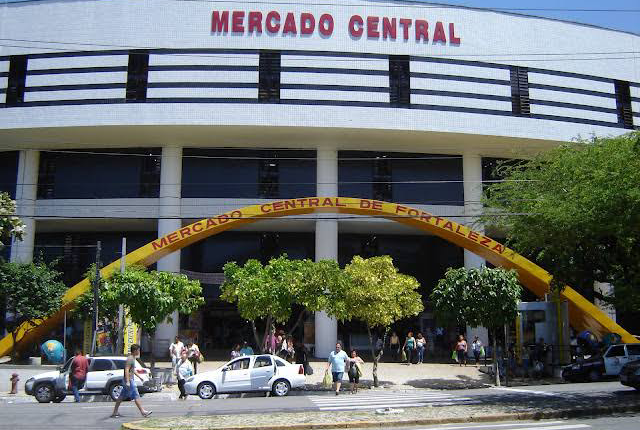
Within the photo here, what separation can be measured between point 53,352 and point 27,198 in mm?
10798

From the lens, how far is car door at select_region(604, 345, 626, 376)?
23938mm

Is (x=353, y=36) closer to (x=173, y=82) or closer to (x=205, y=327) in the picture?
(x=173, y=82)

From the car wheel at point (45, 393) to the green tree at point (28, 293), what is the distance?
8.44 m

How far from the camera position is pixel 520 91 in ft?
115

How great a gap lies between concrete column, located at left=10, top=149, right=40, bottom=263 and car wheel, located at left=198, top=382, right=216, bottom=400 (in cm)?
1871

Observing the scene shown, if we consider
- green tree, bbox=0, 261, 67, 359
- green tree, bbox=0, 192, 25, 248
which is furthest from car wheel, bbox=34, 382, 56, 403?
green tree, bbox=0, 261, 67, 359

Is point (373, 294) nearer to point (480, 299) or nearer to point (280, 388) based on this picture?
point (480, 299)

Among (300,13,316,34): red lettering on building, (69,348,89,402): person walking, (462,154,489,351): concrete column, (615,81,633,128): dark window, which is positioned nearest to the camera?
(69,348,89,402): person walking

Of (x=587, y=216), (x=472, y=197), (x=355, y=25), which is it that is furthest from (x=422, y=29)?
(x=587, y=216)

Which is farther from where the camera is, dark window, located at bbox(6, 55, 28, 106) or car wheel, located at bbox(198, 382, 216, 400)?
dark window, located at bbox(6, 55, 28, 106)

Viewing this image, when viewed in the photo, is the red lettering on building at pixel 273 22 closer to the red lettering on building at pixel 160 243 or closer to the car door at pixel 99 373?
the red lettering on building at pixel 160 243

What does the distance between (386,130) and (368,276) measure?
40.6 feet

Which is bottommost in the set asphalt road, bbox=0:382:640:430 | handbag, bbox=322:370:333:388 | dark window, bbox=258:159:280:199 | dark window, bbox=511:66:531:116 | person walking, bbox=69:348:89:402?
asphalt road, bbox=0:382:640:430

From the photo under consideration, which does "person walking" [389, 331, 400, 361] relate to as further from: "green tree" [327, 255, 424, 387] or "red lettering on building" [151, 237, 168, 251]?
"red lettering on building" [151, 237, 168, 251]
